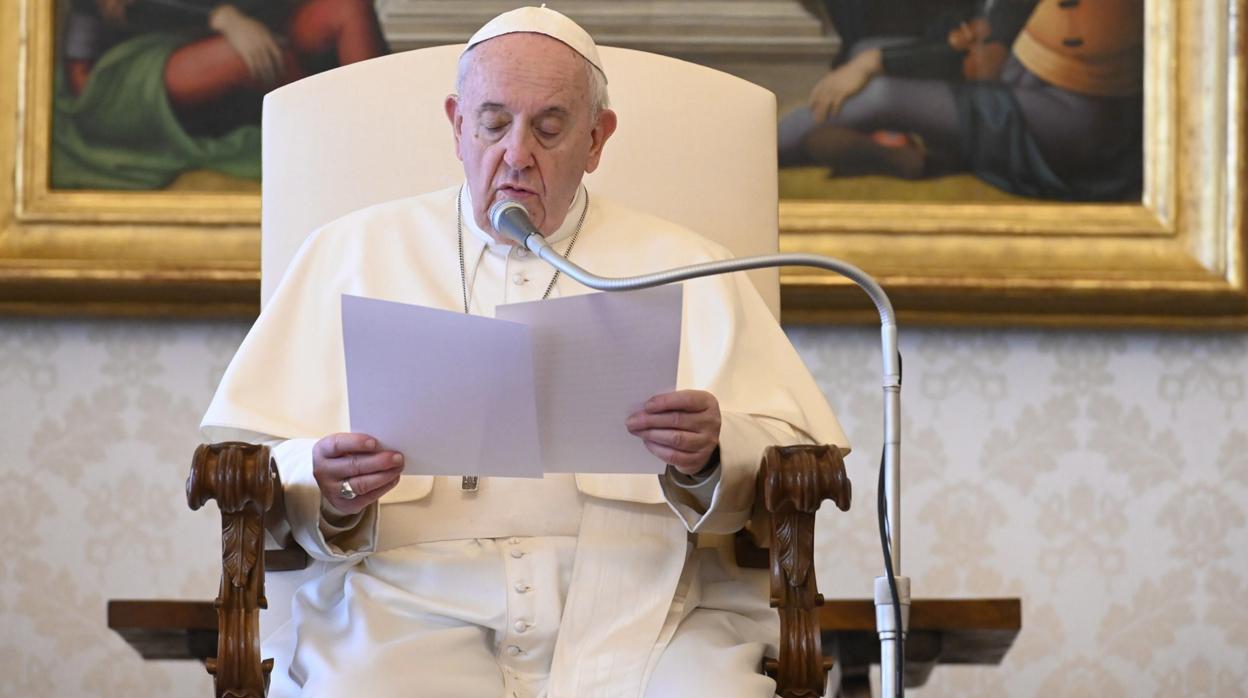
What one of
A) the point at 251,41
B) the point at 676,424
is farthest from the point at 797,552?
the point at 251,41

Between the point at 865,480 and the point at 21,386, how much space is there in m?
2.04

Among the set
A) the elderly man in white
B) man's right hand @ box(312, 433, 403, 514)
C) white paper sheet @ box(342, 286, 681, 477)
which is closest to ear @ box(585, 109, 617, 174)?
the elderly man in white

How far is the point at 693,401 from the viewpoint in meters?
2.18

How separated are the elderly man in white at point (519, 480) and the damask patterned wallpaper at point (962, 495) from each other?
1101 mm

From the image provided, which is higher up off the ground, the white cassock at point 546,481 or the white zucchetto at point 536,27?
the white zucchetto at point 536,27

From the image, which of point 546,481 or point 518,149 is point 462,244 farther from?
point 546,481

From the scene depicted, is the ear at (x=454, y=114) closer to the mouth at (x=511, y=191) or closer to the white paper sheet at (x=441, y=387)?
the mouth at (x=511, y=191)

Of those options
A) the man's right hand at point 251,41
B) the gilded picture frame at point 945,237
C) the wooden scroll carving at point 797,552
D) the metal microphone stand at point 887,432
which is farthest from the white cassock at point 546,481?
the man's right hand at point 251,41

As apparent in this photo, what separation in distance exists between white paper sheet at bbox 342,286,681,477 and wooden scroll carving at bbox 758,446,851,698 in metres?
0.19

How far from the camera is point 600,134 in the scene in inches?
110

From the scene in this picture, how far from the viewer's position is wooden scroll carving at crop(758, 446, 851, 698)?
7.22ft

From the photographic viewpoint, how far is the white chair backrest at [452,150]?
302cm

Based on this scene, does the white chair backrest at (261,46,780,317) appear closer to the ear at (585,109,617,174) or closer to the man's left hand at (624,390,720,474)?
the ear at (585,109,617,174)

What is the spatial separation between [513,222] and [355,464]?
0.39 m
